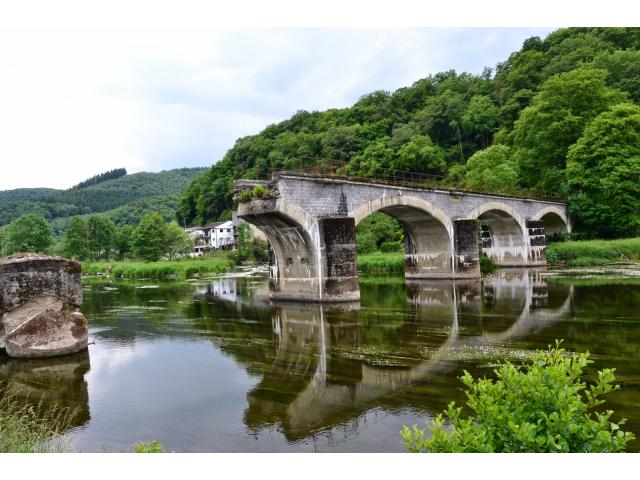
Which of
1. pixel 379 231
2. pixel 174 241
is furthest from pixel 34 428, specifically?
pixel 174 241

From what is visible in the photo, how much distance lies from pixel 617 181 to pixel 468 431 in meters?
42.8

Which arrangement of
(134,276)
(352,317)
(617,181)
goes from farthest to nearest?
(134,276) < (617,181) < (352,317)

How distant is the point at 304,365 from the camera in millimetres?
11164

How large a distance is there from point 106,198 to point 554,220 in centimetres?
13567

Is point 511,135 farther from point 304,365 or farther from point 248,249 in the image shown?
point 304,365

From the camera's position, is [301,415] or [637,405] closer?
[637,405]

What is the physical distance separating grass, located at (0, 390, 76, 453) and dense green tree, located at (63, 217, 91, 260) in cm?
7358

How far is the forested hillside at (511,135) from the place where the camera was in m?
40.9

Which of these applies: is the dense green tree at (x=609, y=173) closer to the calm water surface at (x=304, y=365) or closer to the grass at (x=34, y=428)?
the calm water surface at (x=304, y=365)

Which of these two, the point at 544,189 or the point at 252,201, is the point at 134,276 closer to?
the point at 252,201

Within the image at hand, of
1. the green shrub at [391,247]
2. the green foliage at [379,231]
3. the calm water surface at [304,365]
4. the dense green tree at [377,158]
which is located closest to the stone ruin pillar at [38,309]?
the calm water surface at [304,365]

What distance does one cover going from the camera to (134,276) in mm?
50125

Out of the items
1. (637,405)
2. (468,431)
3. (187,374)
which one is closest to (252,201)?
(187,374)

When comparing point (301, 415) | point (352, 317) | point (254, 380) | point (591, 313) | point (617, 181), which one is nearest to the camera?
point (301, 415)
